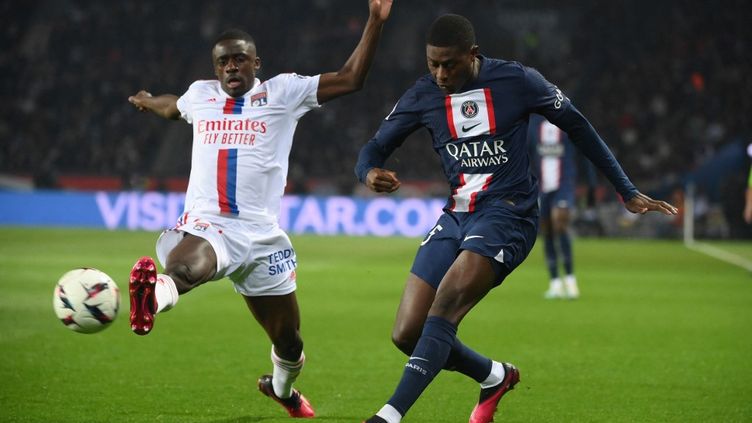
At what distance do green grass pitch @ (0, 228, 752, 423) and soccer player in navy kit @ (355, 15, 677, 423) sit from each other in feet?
3.51

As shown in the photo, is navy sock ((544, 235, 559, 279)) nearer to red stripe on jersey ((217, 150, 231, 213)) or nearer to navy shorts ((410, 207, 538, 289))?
navy shorts ((410, 207, 538, 289))

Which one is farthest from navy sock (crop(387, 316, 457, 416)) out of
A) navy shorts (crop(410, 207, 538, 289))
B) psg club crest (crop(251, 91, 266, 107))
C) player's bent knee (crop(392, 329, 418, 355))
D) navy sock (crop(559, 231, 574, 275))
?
navy sock (crop(559, 231, 574, 275))

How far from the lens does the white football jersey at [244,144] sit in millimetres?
6008

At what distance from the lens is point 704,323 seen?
10.8 metres

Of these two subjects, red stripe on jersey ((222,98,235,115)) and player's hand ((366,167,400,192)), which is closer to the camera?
player's hand ((366,167,400,192))

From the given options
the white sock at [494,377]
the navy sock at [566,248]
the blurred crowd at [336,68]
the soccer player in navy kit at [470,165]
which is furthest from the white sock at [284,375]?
the blurred crowd at [336,68]

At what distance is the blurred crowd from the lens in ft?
97.5

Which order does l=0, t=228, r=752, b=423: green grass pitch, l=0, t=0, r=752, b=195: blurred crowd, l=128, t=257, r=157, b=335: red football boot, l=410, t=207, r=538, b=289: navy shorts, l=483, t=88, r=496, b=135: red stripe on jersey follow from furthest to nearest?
l=0, t=0, r=752, b=195: blurred crowd → l=0, t=228, r=752, b=423: green grass pitch → l=483, t=88, r=496, b=135: red stripe on jersey → l=410, t=207, r=538, b=289: navy shorts → l=128, t=257, r=157, b=335: red football boot

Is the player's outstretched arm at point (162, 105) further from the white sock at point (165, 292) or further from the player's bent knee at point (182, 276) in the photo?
the white sock at point (165, 292)

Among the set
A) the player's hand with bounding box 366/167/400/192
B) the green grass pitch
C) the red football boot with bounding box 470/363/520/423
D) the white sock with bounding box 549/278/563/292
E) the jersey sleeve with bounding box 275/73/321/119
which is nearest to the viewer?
the player's hand with bounding box 366/167/400/192

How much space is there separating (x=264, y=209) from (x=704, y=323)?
248 inches

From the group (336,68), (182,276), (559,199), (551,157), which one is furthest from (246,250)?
(336,68)

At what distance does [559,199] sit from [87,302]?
8.42 metres

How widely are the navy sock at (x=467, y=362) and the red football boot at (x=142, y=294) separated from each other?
1.74 m
